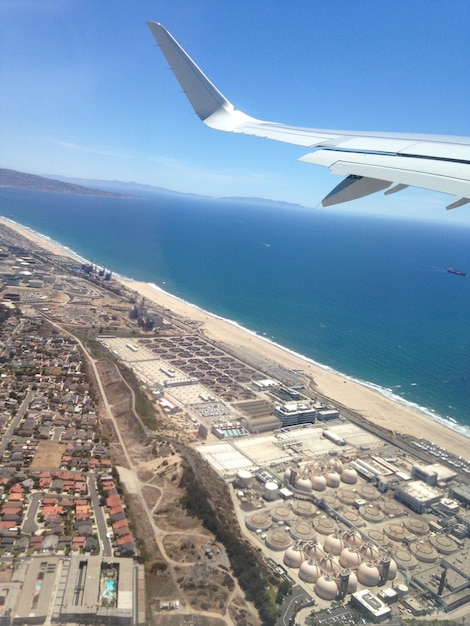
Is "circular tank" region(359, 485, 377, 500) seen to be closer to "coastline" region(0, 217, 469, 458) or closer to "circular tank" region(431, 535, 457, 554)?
"circular tank" region(431, 535, 457, 554)

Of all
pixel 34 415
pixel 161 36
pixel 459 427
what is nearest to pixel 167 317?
pixel 34 415

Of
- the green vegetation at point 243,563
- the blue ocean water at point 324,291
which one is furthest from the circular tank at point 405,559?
the blue ocean water at point 324,291

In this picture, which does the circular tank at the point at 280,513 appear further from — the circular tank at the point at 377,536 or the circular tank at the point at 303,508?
the circular tank at the point at 377,536

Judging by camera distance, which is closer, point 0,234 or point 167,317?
point 167,317

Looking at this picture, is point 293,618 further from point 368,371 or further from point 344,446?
point 368,371

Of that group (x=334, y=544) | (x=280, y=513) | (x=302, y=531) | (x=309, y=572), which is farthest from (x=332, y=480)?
(x=309, y=572)

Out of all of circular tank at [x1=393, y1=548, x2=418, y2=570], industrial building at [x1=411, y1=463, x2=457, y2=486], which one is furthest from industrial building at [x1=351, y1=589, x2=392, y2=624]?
industrial building at [x1=411, y1=463, x2=457, y2=486]
